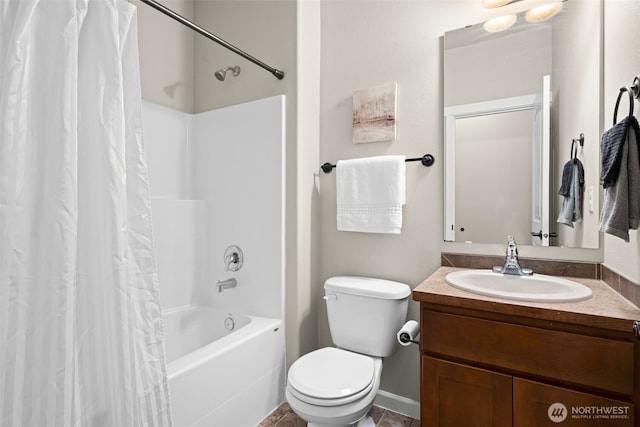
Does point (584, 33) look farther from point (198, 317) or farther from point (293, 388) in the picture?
point (198, 317)

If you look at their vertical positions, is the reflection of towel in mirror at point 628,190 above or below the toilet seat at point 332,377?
above

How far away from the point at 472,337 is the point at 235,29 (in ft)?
7.09

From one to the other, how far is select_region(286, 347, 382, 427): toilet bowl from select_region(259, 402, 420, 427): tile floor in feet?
1.13

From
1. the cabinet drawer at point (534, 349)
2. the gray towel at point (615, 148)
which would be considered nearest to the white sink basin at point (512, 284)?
the cabinet drawer at point (534, 349)

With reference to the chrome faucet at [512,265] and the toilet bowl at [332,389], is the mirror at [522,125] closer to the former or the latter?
the chrome faucet at [512,265]

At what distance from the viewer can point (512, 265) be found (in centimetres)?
146

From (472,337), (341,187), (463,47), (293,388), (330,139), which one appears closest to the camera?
(472,337)

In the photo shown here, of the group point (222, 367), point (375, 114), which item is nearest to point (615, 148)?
point (375, 114)

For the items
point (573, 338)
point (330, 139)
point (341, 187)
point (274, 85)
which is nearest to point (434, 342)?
point (573, 338)

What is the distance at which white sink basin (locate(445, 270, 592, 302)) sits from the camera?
1.20 m

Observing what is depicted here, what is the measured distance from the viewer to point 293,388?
1.37m

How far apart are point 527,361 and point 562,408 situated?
0.16m

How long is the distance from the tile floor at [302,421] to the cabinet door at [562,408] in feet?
2.57

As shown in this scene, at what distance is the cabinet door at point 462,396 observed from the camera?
1120mm
